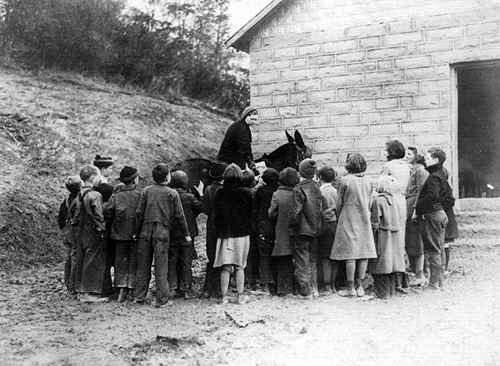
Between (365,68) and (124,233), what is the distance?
5.31 metres

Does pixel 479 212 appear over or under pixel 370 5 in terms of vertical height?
under

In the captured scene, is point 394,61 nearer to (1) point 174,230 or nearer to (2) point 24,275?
(1) point 174,230

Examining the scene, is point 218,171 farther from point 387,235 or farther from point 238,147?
point 387,235

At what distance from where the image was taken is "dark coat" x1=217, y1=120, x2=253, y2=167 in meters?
8.47

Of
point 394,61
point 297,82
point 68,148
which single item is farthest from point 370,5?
point 68,148

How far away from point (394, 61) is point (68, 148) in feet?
24.8

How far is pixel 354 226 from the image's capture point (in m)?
6.96

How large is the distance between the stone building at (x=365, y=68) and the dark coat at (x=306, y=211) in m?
2.73

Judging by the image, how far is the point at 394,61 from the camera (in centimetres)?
935

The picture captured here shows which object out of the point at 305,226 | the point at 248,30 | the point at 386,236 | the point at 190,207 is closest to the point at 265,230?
the point at 305,226

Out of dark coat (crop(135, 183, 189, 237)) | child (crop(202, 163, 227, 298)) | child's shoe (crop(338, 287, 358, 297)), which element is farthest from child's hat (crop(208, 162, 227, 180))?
child's shoe (crop(338, 287, 358, 297))

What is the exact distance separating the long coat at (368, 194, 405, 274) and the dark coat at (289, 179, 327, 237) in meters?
0.76

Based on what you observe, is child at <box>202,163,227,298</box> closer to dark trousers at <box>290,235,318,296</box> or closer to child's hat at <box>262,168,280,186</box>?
child's hat at <box>262,168,280,186</box>

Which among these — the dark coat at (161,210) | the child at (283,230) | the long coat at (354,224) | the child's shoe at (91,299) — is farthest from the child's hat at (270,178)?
the child's shoe at (91,299)
